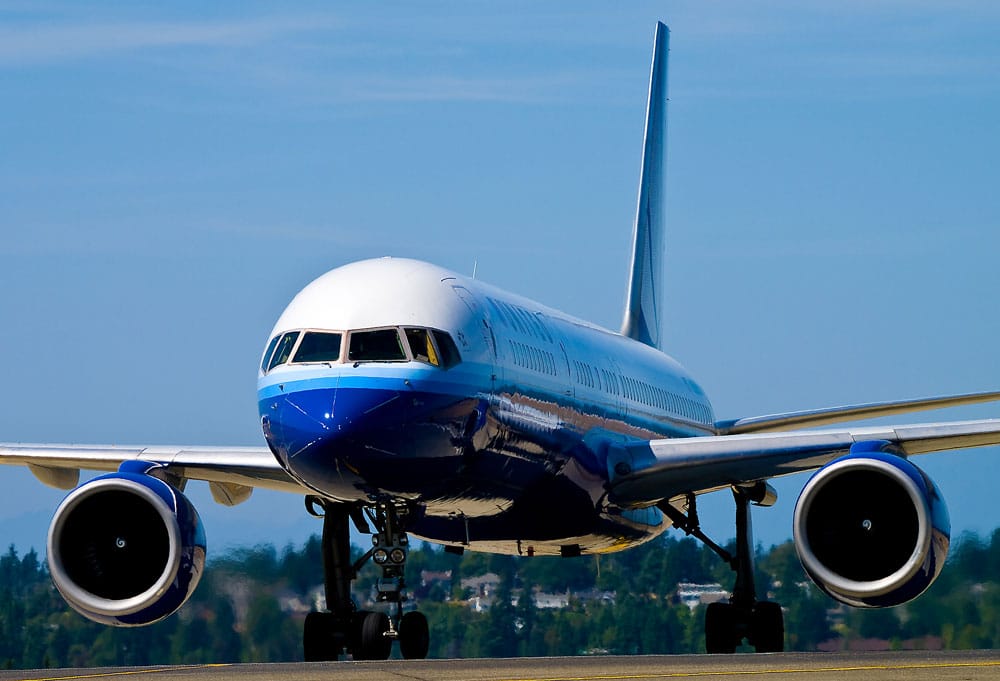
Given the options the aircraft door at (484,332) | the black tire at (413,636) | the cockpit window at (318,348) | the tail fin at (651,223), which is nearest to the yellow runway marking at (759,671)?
the cockpit window at (318,348)

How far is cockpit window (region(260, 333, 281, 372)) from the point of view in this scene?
763 inches

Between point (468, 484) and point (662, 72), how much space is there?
23.1 meters

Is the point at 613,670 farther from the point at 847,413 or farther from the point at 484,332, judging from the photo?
the point at 847,413

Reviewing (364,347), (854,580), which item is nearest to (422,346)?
(364,347)

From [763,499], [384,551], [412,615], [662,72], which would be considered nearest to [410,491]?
[384,551]

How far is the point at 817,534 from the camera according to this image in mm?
19812

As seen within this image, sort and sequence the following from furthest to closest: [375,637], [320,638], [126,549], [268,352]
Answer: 1. [320,638]
2. [126,549]
3. [375,637]
4. [268,352]

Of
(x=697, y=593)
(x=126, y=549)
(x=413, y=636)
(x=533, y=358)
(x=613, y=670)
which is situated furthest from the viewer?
(x=697, y=593)

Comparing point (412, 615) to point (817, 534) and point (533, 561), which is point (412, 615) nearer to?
point (817, 534)

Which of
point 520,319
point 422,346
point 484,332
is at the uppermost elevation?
point 520,319

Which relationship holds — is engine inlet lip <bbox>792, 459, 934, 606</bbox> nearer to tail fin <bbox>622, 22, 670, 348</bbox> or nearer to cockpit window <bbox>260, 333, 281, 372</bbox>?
cockpit window <bbox>260, 333, 281, 372</bbox>

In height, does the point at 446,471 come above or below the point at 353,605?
above

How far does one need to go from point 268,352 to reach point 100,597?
307cm

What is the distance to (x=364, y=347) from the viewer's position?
18.8 m
